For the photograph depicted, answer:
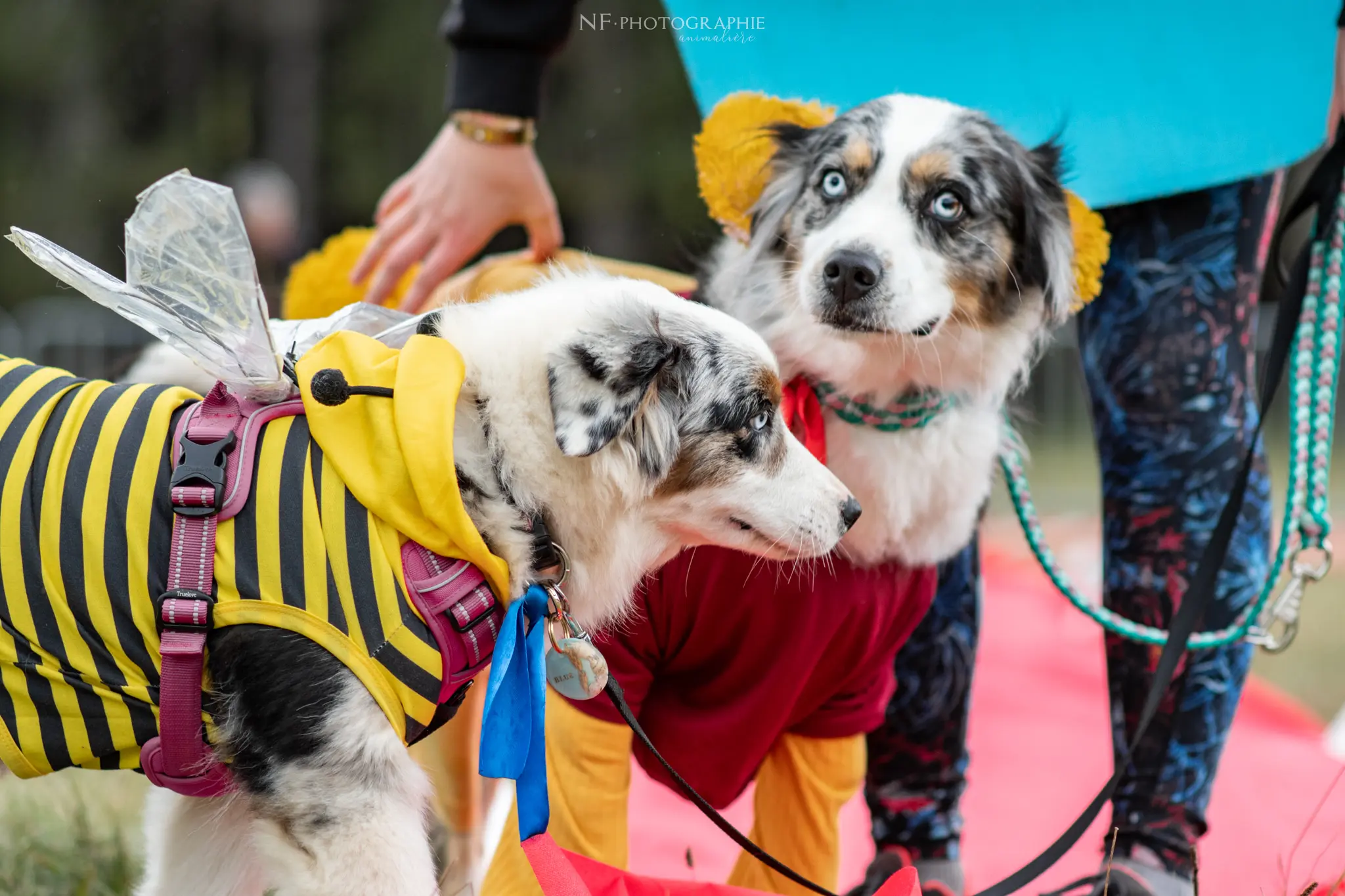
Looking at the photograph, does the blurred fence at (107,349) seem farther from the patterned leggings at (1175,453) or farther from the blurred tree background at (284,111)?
the patterned leggings at (1175,453)

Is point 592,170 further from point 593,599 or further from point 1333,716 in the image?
point 593,599

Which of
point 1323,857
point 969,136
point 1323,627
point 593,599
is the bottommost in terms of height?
point 1323,627

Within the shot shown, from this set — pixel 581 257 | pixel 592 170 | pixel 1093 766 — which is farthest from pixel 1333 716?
pixel 592 170

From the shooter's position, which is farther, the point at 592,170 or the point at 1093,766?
the point at 592,170

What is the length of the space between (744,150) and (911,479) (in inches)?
29.3

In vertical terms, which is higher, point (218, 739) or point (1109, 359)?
point (1109, 359)

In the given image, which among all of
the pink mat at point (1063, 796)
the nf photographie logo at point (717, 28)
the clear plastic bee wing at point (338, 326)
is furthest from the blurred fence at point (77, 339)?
the clear plastic bee wing at point (338, 326)

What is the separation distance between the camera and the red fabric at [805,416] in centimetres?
225

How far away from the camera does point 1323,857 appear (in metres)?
2.80

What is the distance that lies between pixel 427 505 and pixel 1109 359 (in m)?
1.59

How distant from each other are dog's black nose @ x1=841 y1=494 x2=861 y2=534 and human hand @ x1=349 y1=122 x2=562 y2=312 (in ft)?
3.79

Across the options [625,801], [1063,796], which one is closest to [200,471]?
[625,801]

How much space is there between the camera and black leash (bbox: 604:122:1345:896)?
6.82ft

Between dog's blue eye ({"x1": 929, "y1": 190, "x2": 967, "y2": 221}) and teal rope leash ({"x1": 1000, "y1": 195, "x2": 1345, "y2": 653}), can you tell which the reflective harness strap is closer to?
dog's blue eye ({"x1": 929, "y1": 190, "x2": 967, "y2": 221})
